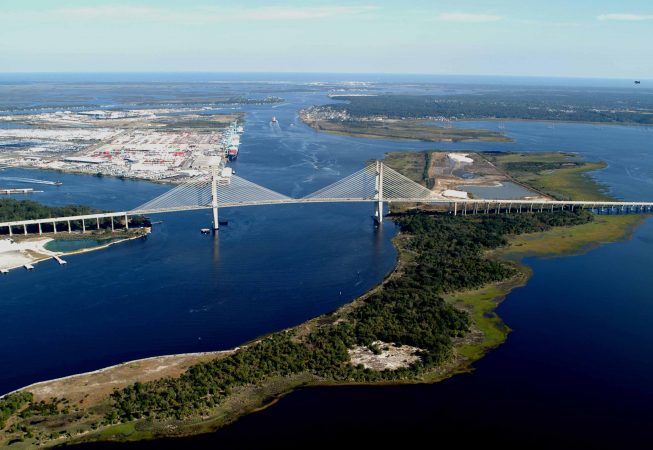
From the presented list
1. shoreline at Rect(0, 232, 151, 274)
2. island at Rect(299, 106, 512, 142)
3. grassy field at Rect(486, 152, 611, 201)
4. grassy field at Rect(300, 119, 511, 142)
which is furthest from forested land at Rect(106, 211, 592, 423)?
island at Rect(299, 106, 512, 142)

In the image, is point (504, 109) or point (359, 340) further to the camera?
point (504, 109)

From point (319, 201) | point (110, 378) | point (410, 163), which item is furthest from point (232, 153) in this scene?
point (110, 378)

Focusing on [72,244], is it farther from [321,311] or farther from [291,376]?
[291,376]

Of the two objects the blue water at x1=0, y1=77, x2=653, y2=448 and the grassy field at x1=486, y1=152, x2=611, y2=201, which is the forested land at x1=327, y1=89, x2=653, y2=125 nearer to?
the grassy field at x1=486, y1=152, x2=611, y2=201

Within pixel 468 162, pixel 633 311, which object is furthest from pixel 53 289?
pixel 468 162

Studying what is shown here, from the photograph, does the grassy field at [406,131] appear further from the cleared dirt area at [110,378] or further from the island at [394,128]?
the cleared dirt area at [110,378]

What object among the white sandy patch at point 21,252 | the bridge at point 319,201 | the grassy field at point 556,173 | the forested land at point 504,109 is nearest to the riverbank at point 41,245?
the white sandy patch at point 21,252

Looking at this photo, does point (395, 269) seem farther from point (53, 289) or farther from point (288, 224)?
point (53, 289)
